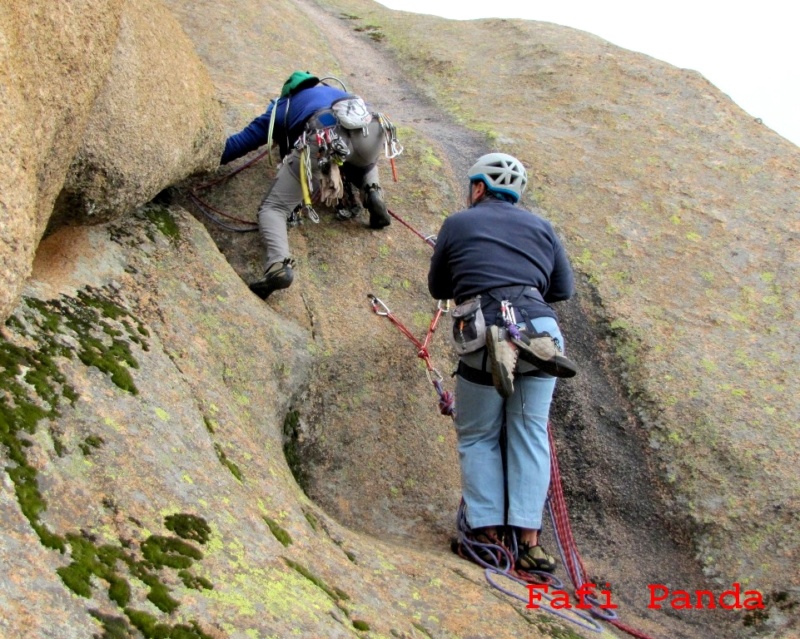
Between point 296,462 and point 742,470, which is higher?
point 742,470

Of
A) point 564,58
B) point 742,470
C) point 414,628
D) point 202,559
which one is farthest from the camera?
point 564,58

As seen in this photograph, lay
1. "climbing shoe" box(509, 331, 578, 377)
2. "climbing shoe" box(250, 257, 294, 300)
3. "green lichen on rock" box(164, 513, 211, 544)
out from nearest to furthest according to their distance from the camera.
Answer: "green lichen on rock" box(164, 513, 211, 544)
"climbing shoe" box(509, 331, 578, 377)
"climbing shoe" box(250, 257, 294, 300)

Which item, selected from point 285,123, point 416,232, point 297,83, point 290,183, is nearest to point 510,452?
point 416,232

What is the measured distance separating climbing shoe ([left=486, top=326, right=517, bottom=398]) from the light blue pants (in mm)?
372

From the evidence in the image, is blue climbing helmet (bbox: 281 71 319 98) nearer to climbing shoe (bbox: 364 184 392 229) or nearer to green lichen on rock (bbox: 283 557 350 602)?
climbing shoe (bbox: 364 184 392 229)

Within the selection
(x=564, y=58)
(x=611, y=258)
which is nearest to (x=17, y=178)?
(x=611, y=258)

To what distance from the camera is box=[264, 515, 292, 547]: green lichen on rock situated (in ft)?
17.2

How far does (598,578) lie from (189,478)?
4.32 meters

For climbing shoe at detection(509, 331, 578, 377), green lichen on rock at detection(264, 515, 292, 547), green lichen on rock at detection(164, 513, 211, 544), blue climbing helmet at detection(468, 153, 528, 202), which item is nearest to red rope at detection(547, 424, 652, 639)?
climbing shoe at detection(509, 331, 578, 377)

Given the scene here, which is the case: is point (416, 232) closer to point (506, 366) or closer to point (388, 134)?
point (388, 134)

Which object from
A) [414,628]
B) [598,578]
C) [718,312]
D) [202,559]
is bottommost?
[598,578]

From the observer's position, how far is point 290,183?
9.39 metres

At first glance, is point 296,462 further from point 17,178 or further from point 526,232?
point 17,178

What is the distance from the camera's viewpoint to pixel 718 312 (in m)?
9.72
